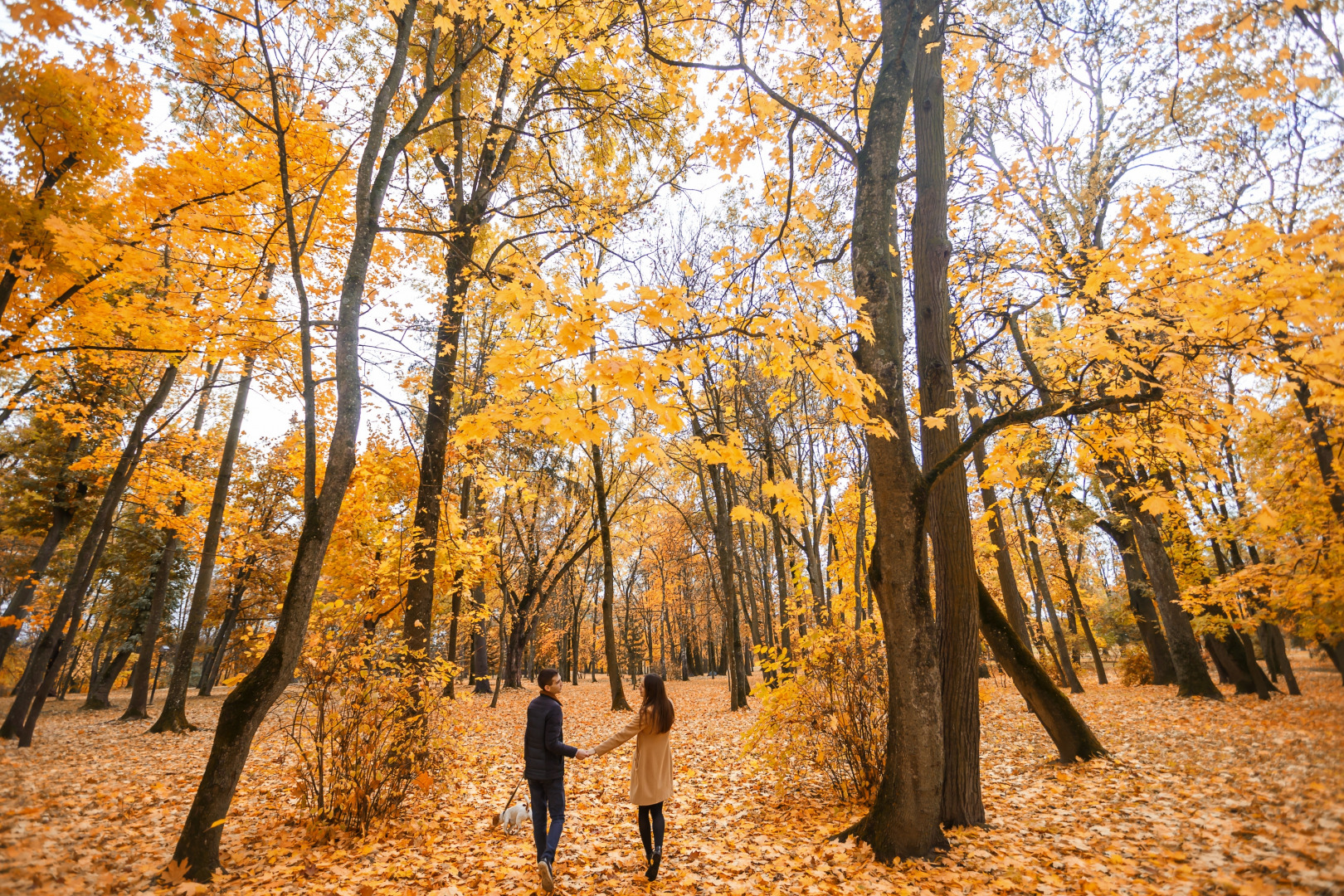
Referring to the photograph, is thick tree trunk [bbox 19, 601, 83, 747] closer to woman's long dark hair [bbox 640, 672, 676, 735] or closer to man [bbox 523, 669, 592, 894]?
man [bbox 523, 669, 592, 894]

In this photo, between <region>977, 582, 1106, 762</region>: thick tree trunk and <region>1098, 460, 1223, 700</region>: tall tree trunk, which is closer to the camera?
<region>977, 582, 1106, 762</region>: thick tree trunk

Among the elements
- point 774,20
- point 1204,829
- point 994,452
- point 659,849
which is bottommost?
point 659,849

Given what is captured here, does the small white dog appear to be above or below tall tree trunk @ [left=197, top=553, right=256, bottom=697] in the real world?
below

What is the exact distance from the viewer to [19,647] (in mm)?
24703

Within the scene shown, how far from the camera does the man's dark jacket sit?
4.30 meters

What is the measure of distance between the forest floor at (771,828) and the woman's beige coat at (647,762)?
0.56m

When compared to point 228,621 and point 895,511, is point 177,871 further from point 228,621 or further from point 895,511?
point 228,621

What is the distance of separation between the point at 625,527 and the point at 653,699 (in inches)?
760

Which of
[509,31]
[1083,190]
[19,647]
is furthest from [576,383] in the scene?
[19,647]

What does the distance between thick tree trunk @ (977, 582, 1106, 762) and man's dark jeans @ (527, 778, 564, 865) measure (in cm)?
455

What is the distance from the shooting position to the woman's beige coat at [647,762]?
429cm

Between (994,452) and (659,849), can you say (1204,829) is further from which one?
(659,849)

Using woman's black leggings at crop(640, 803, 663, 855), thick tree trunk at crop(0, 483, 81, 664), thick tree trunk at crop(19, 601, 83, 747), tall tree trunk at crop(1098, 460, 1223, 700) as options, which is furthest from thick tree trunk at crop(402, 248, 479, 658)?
tall tree trunk at crop(1098, 460, 1223, 700)

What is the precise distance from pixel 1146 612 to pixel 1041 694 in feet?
39.6
